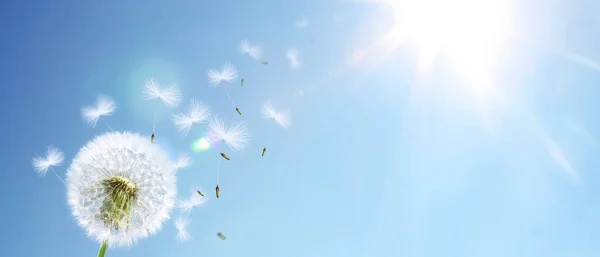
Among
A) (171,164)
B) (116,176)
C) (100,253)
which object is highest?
(171,164)

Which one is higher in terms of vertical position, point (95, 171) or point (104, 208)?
point (95, 171)

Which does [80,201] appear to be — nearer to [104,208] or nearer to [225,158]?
[104,208]

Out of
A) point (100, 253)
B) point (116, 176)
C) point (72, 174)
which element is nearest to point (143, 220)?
point (116, 176)

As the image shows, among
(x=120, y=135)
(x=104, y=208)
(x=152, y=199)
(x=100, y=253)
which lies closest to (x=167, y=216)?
(x=152, y=199)

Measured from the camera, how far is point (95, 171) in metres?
5.93

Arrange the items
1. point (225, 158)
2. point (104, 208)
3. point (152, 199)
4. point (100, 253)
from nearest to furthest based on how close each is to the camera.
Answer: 1. point (100, 253)
2. point (104, 208)
3. point (152, 199)
4. point (225, 158)

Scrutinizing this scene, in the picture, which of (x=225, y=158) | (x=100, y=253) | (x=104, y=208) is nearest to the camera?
(x=100, y=253)

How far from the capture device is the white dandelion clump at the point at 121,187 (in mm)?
5650

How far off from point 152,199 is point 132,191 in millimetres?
338

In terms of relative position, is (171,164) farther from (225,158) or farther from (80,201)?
(80,201)

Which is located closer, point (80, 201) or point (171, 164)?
point (80, 201)

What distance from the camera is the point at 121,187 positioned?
583 cm

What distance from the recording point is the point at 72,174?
5.98 meters

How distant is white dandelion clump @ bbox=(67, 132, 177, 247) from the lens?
18.5ft
